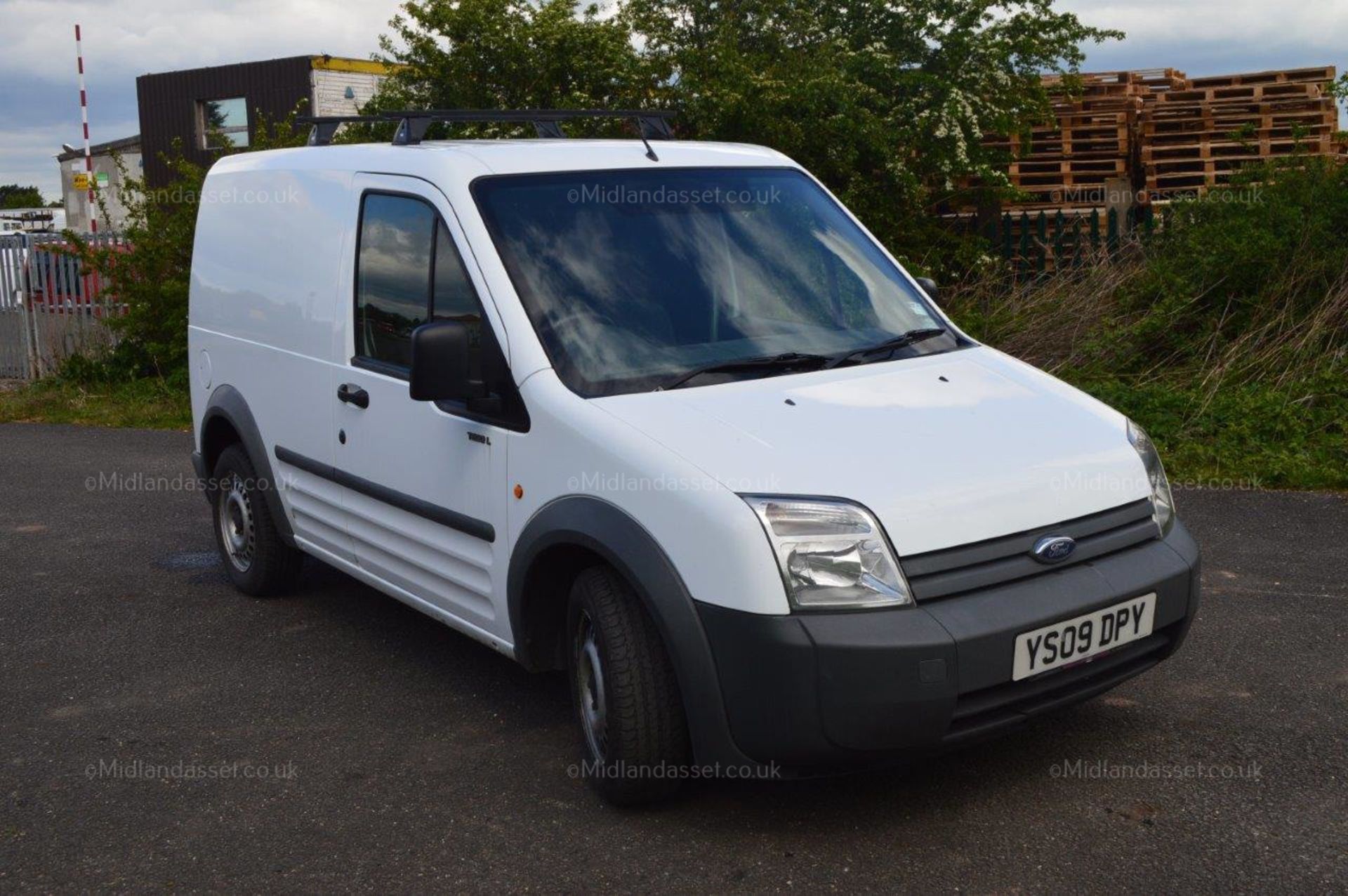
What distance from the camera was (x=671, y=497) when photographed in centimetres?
357

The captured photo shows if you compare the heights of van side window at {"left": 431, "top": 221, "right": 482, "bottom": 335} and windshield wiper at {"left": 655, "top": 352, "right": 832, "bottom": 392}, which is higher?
van side window at {"left": 431, "top": 221, "right": 482, "bottom": 335}

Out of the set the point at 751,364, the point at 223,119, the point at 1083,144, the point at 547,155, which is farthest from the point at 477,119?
the point at 223,119

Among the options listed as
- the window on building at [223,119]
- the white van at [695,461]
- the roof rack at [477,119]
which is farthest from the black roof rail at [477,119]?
the window on building at [223,119]

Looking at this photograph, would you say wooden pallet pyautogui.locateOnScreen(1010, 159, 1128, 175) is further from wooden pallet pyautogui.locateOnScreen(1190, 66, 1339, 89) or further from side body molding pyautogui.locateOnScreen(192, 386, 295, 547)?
side body molding pyautogui.locateOnScreen(192, 386, 295, 547)

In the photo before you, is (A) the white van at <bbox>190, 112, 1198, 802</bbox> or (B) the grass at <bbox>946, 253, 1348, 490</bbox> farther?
(B) the grass at <bbox>946, 253, 1348, 490</bbox>

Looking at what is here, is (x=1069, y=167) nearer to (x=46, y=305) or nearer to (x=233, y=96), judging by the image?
(x=46, y=305)

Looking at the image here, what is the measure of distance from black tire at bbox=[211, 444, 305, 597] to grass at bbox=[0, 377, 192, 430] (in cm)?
555

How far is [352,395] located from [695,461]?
1.84m

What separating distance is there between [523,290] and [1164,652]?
215 cm

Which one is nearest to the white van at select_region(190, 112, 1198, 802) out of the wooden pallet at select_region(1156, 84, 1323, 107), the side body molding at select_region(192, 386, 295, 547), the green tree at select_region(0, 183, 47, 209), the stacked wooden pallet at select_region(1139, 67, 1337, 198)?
the side body molding at select_region(192, 386, 295, 547)

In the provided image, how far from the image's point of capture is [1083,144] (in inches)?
523

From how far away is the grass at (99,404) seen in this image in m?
12.1

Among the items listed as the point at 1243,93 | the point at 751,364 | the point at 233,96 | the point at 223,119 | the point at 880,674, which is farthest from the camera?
the point at 223,119

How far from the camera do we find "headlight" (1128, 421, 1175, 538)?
4047 mm
